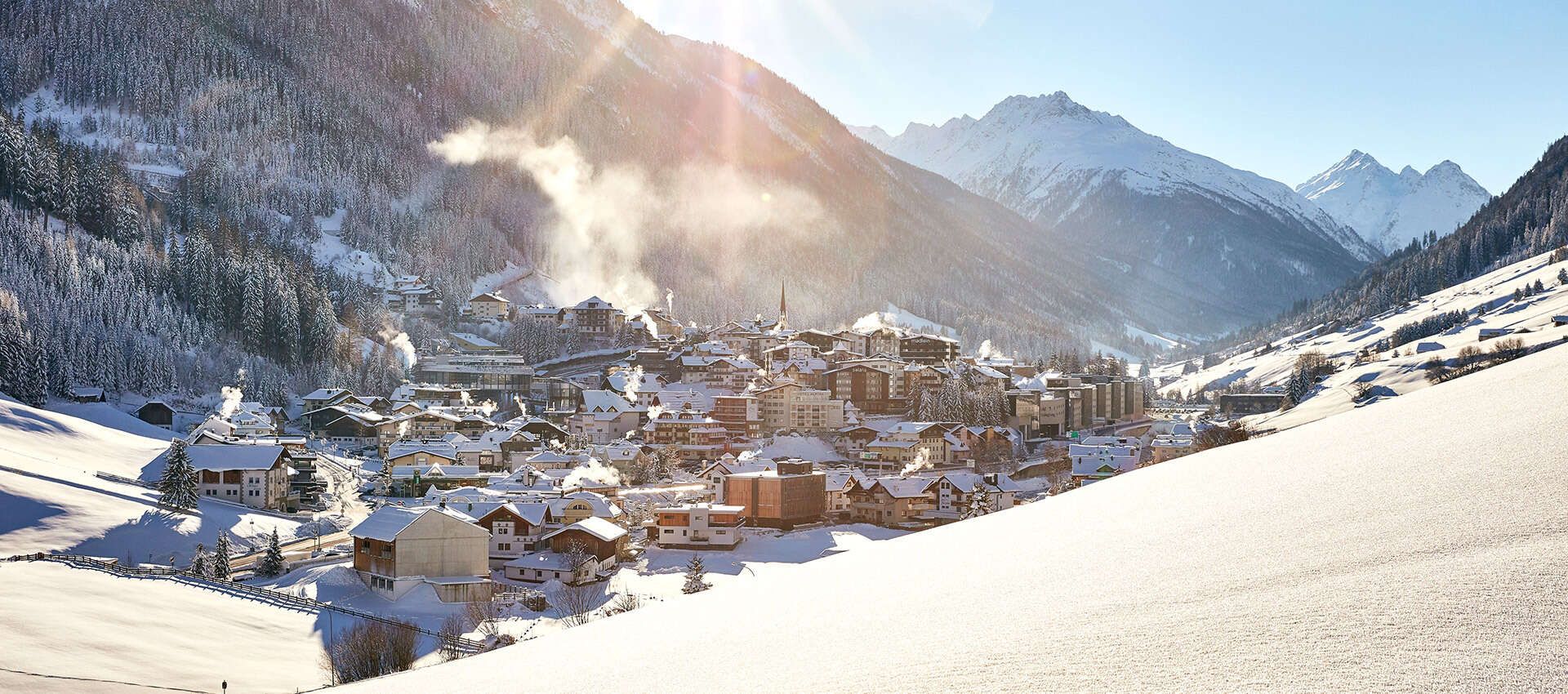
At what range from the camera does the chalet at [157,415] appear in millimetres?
56469

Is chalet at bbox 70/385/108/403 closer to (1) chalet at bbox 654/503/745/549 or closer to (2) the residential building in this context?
(2) the residential building

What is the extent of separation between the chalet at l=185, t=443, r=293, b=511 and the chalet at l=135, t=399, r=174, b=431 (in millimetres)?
14740

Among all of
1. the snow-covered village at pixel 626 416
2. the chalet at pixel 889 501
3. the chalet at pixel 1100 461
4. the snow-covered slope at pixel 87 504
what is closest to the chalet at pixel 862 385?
the snow-covered village at pixel 626 416

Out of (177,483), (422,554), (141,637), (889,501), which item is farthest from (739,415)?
(141,637)

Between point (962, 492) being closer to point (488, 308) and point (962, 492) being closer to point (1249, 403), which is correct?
point (1249, 403)

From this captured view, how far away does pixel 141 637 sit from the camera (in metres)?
19.7

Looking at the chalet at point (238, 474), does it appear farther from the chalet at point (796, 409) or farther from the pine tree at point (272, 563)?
the chalet at point (796, 409)

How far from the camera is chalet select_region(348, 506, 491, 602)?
1226 inches

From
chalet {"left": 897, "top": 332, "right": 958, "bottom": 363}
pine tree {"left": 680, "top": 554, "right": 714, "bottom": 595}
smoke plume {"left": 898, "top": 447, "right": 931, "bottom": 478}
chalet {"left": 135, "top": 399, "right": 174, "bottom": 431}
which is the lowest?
pine tree {"left": 680, "top": 554, "right": 714, "bottom": 595}

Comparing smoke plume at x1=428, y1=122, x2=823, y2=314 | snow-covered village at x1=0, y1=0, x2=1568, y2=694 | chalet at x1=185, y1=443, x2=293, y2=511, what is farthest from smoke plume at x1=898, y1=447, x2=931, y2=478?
smoke plume at x1=428, y1=122, x2=823, y2=314

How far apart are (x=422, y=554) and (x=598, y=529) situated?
665 centimetres

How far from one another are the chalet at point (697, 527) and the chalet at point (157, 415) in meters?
29.6

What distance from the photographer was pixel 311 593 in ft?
97.1

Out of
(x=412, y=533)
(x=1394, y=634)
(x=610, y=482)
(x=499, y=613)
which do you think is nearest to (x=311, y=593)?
(x=412, y=533)
